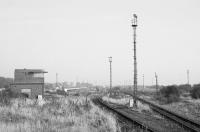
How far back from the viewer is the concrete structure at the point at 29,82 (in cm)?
5878

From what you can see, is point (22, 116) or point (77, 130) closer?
point (77, 130)

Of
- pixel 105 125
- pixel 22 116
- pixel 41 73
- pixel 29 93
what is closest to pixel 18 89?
pixel 29 93

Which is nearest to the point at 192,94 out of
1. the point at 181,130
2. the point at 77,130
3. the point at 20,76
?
the point at 20,76

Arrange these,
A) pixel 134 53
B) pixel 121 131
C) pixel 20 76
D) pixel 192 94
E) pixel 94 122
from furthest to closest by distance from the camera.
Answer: pixel 20 76 → pixel 192 94 → pixel 134 53 → pixel 94 122 → pixel 121 131

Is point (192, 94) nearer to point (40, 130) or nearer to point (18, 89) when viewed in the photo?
point (18, 89)

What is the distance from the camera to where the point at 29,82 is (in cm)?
5956

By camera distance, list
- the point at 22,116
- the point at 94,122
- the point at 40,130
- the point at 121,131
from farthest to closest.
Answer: the point at 22,116 < the point at 94,122 < the point at 121,131 < the point at 40,130

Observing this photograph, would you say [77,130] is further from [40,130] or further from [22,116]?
[22,116]

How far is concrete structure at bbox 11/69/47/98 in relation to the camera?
58781 millimetres

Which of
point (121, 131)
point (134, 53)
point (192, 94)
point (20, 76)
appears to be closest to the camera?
point (121, 131)

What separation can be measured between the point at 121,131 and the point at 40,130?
3.50 meters

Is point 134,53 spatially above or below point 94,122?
above

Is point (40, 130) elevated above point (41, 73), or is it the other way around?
point (41, 73)

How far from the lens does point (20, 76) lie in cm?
6178
